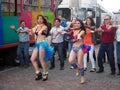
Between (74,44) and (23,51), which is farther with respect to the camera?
(23,51)

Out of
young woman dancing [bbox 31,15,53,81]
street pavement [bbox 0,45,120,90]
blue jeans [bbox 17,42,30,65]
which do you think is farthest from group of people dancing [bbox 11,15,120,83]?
blue jeans [bbox 17,42,30,65]

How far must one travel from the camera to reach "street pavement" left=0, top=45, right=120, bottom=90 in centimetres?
835

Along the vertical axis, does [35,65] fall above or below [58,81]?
above

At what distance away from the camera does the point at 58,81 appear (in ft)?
29.7

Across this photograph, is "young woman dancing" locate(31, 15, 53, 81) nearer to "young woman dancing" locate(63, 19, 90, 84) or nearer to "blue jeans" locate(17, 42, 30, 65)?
"young woman dancing" locate(63, 19, 90, 84)

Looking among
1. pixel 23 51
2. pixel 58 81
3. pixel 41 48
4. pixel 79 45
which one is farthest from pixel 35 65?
pixel 23 51

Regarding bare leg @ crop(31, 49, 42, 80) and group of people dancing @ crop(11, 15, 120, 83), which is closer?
group of people dancing @ crop(11, 15, 120, 83)

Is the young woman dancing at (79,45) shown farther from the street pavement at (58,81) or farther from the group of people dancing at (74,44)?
the street pavement at (58,81)

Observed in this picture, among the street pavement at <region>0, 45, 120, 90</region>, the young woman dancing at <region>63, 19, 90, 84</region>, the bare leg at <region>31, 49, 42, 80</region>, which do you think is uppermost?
the young woman dancing at <region>63, 19, 90, 84</region>

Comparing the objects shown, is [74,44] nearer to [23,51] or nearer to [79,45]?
[79,45]

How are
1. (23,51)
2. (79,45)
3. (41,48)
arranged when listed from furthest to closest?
1. (23,51)
2. (41,48)
3. (79,45)

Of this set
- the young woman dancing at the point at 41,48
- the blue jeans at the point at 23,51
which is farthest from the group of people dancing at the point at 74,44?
the blue jeans at the point at 23,51

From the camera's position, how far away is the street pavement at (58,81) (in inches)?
329

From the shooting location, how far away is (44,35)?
30.1 feet
